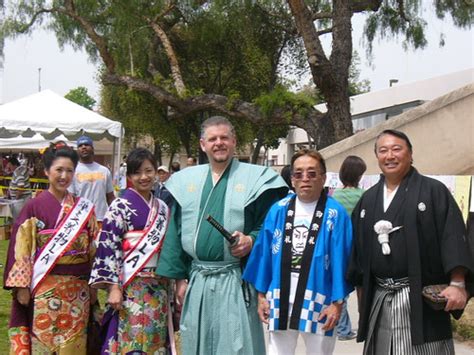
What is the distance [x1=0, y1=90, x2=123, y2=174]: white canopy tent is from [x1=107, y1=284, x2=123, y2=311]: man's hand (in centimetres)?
863

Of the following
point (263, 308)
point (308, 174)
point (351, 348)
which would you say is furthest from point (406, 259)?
point (351, 348)

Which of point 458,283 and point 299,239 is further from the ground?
point 299,239

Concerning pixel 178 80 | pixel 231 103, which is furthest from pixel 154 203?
pixel 178 80

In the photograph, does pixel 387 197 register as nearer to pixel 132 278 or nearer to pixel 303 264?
pixel 303 264

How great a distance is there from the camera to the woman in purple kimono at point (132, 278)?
3.71 metres

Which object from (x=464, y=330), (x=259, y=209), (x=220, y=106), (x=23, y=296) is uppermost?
(x=220, y=106)

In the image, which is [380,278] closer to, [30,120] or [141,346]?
[141,346]

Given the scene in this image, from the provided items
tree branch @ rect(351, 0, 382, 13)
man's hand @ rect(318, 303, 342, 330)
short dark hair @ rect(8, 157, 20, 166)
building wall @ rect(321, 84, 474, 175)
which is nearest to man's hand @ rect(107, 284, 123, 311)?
man's hand @ rect(318, 303, 342, 330)

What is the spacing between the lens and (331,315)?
3314mm

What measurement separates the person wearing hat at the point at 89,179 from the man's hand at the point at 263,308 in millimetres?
3912

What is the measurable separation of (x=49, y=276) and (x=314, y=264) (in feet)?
5.32

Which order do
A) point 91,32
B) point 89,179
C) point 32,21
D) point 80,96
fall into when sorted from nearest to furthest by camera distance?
point 89,179 → point 91,32 → point 32,21 → point 80,96

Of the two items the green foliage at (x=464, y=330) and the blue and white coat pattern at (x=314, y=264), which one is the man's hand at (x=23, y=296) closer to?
A: the blue and white coat pattern at (x=314, y=264)

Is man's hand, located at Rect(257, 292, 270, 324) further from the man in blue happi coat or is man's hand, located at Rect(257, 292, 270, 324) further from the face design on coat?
the face design on coat
